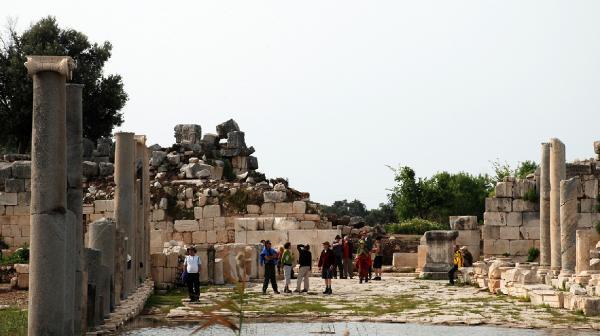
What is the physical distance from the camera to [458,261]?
33.0 m

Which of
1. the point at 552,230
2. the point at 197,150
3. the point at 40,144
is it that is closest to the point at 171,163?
the point at 197,150

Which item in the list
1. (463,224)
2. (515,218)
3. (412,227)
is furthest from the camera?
(412,227)

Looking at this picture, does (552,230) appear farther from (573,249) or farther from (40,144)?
(40,144)

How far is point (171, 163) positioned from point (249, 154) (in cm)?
303

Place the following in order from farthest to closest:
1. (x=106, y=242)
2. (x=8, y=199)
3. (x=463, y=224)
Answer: (x=8, y=199)
(x=463, y=224)
(x=106, y=242)

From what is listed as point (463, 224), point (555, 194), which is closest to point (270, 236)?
point (463, 224)

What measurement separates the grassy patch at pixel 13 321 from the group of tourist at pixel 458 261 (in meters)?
13.7

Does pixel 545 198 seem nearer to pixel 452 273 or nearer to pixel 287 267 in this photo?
pixel 452 273

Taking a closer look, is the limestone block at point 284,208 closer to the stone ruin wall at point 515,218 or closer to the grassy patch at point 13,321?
the stone ruin wall at point 515,218

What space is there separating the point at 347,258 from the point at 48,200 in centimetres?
2054

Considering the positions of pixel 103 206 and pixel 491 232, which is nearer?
pixel 491 232

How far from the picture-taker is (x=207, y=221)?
4200cm

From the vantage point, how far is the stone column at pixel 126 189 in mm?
27781

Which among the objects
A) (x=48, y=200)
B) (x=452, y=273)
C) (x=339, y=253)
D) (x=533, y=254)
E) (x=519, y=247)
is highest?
(x=48, y=200)
